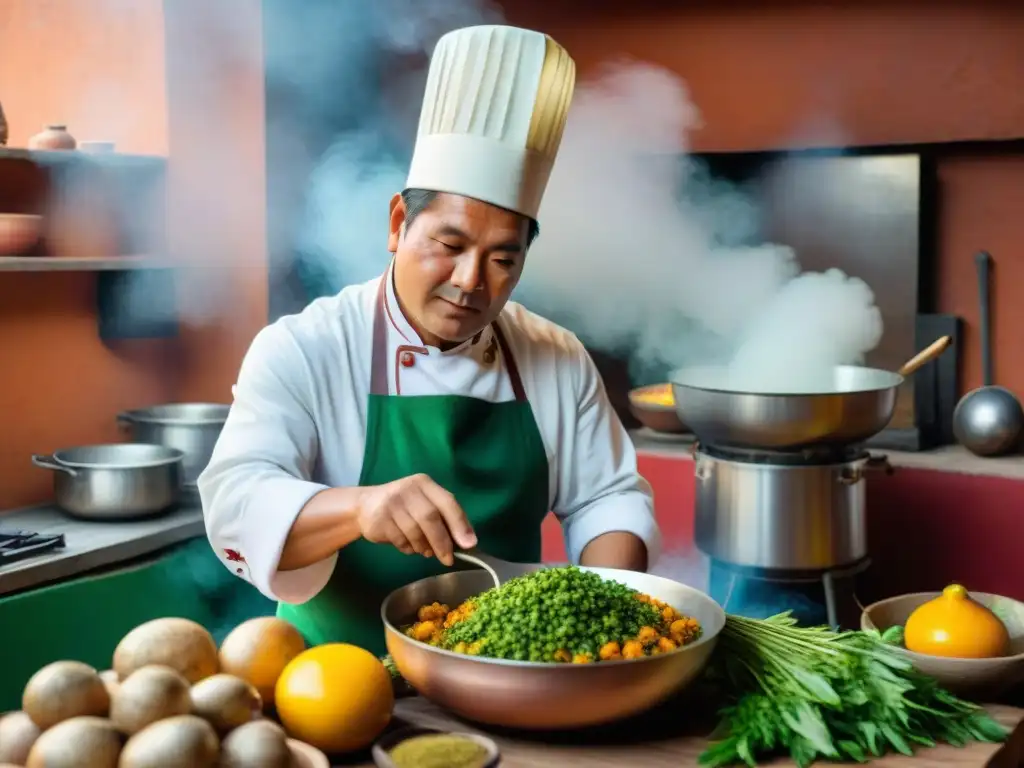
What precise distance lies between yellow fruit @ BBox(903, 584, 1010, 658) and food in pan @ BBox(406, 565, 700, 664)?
36cm

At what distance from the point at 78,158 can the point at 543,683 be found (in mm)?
2849

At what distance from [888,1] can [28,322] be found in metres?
2.98

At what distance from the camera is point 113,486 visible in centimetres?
312

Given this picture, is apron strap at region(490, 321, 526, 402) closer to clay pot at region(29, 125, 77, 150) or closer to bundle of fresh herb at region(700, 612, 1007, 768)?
bundle of fresh herb at region(700, 612, 1007, 768)

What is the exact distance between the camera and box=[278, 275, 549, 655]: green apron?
194 centimetres

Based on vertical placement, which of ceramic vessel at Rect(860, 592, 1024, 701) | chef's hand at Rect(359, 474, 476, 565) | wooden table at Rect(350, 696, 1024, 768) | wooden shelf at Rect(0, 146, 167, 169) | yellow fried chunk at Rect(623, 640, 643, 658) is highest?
wooden shelf at Rect(0, 146, 167, 169)

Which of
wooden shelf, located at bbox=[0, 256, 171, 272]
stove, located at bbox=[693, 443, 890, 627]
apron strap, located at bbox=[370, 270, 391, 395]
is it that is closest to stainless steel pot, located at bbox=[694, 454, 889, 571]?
stove, located at bbox=[693, 443, 890, 627]

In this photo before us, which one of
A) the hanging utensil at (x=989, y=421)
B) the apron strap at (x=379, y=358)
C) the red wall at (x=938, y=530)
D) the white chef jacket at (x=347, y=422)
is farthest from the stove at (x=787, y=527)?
the apron strap at (x=379, y=358)

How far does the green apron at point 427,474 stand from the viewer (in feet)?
6.37

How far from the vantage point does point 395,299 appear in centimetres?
201

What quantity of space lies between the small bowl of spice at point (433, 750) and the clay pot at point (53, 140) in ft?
9.12

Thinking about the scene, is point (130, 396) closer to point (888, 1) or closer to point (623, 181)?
point (623, 181)

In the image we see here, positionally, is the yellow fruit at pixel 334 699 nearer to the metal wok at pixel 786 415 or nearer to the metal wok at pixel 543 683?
the metal wok at pixel 543 683

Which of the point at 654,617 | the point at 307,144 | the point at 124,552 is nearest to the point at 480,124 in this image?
the point at 654,617
